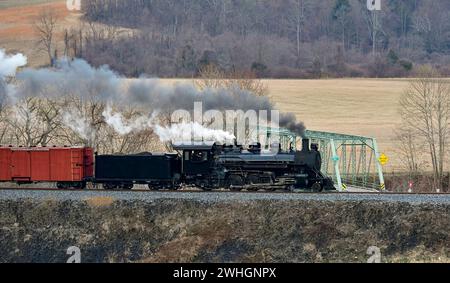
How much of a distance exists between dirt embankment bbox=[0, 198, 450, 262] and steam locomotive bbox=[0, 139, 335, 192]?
4482mm

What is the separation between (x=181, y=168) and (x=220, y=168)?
2.50 meters

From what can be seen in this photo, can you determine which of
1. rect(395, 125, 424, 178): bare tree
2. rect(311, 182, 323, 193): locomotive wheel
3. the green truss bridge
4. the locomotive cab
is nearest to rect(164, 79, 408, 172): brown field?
rect(395, 125, 424, 178): bare tree

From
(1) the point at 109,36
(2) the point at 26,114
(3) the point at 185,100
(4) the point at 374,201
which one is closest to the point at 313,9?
(1) the point at 109,36

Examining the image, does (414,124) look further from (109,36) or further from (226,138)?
(109,36)

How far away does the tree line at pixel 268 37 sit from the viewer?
120669 millimetres

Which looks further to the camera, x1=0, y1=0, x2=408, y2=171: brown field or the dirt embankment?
x1=0, y1=0, x2=408, y2=171: brown field

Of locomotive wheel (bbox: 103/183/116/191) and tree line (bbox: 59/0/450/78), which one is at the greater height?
tree line (bbox: 59/0/450/78)

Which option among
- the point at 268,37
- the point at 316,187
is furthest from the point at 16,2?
the point at 316,187

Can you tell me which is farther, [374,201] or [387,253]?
[374,201]

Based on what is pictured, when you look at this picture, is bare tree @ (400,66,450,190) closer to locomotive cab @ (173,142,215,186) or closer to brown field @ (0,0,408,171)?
brown field @ (0,0,408,171)

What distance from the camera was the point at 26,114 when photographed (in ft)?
Answer: 239

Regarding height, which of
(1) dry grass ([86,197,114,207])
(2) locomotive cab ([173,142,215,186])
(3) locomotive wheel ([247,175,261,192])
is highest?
(2) locomotive cab ([173,142,215,186])

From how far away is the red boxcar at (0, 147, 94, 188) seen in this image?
165ft

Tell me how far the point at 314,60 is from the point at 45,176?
321 ft
